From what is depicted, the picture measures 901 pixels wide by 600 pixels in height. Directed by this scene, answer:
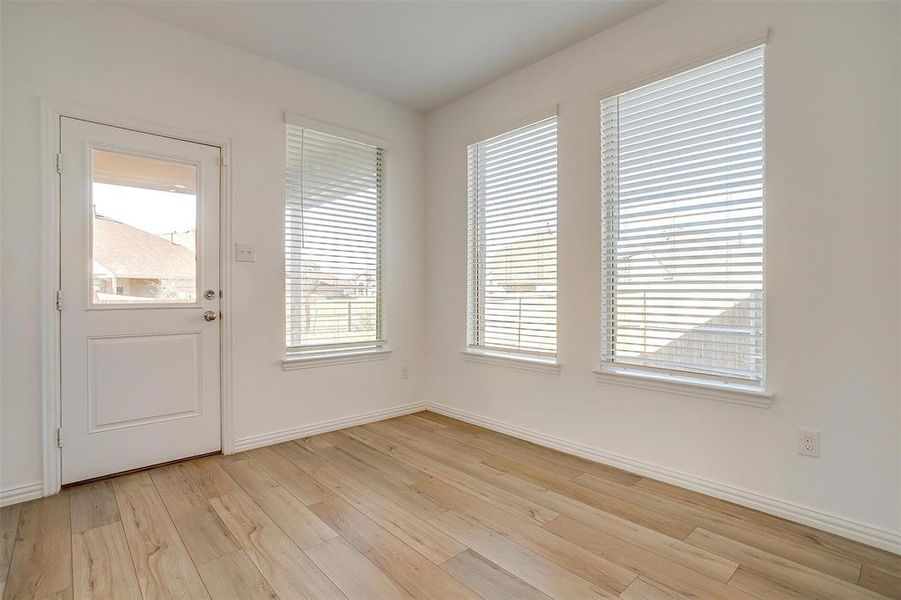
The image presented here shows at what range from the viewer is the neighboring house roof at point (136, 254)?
103 inches

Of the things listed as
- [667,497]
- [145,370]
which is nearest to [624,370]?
[667,497]

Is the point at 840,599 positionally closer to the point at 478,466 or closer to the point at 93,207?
the point at 478,466

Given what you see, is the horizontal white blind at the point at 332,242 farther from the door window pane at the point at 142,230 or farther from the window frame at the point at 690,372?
the window frame at the point at 690,372

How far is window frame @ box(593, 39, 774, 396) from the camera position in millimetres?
2246

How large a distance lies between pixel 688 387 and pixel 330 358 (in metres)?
2.56

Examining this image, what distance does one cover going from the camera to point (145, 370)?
109 inches

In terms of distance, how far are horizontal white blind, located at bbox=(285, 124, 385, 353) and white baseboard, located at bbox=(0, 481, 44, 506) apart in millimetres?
1578

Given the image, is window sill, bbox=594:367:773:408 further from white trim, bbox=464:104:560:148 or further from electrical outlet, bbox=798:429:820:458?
white trim, bbox=464:104:560:148

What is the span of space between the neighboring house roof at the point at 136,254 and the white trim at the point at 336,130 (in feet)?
4.11

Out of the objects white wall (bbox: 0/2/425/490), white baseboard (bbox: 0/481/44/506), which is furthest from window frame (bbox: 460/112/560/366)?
white baseboard (bbox: 0/481/44/506)

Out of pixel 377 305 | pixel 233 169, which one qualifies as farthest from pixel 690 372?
pixel 233 169

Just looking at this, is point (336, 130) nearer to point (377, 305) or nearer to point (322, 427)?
point (377, 305)

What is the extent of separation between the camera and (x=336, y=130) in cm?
358

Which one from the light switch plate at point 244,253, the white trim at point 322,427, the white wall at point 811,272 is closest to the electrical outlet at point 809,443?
the white wall at point 811,272
